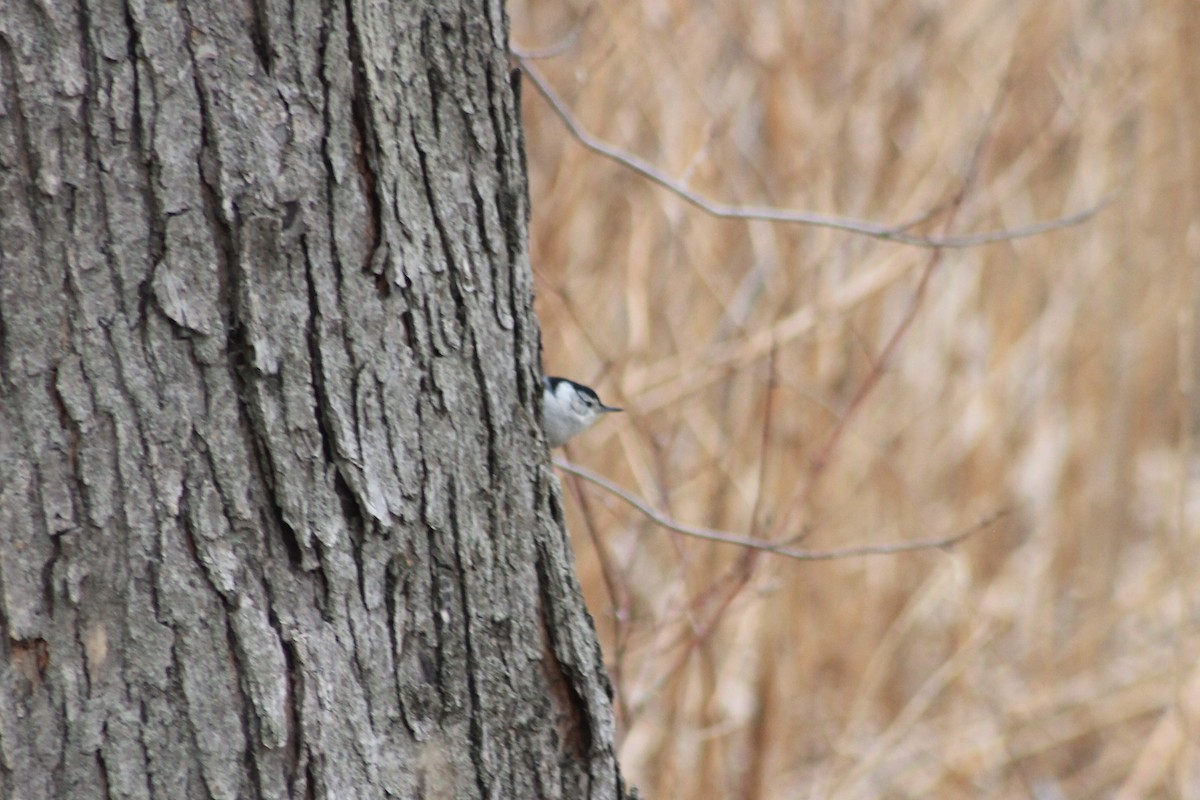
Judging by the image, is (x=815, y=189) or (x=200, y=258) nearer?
(x=200, y=258)

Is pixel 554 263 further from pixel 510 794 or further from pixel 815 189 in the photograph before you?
pixel 510 794

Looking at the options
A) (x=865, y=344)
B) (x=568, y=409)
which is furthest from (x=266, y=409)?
(x=865, y=344)

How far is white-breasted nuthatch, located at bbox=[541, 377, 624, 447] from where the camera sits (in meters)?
2.13

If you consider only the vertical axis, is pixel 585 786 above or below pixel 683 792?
below

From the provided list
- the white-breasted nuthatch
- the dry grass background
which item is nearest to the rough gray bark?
the white-breasted nuthatch

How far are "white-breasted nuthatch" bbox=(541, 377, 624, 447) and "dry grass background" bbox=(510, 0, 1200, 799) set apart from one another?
25 centimetres

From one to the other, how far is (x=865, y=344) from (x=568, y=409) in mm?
1328

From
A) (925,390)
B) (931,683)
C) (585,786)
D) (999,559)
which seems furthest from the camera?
(999,559)

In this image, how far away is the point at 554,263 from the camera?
139 inches

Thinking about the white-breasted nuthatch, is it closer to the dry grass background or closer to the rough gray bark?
the dry grass background

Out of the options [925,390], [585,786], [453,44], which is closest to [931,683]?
[925,390]

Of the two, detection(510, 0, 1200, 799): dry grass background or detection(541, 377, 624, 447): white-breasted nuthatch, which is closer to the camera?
detection(541, 377, 624, 447): white-breasted nuthatch

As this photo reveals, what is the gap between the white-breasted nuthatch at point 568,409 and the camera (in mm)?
2131

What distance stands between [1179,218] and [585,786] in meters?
3.77
